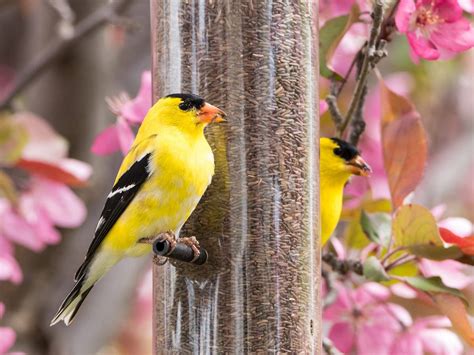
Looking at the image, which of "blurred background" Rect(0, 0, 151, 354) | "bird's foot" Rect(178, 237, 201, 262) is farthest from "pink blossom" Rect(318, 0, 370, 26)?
"blurred background" Rect(0, 0, 151, 354)

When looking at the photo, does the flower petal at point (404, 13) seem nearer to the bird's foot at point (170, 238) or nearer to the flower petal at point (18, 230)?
the bird's foot at point (170, 238)

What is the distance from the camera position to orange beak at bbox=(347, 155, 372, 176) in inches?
81.7

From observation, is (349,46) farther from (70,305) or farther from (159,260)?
(70,305)

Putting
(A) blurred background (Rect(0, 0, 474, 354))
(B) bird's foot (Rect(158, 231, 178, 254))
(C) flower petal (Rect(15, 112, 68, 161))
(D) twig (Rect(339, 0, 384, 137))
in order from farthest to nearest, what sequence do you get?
1. (A) blurred background (Rect(0, 0, 474, 354))
2. (C) flower petal (Rect(15, 112, 68, 161))
3. (D) twig (Rect(339, 0, 384, 137))
4. (B) bird's foot (Rect(158, 231, 178, 254))

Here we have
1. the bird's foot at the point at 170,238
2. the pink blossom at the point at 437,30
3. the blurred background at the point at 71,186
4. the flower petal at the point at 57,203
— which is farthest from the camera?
the blurred background at the point at 71,186

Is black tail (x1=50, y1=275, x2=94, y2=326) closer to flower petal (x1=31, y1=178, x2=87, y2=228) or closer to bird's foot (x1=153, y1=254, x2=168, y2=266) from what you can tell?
bird's foot (x1=153, y1=254, x2=168, y2=266)

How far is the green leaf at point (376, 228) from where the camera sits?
205 cm

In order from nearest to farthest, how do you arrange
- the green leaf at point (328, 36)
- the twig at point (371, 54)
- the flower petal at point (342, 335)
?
1. the twig at point (371, 54)
2. the green leaf at point (328, 36)
3. the flower petal at point (342, 335)

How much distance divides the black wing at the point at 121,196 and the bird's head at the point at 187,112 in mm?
78

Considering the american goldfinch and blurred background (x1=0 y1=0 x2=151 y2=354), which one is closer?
the american goldfinch

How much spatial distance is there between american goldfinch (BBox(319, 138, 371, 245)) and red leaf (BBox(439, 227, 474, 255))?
0.71 feet

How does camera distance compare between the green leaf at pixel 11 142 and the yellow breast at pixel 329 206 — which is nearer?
the yellow breast at pixel 329 206

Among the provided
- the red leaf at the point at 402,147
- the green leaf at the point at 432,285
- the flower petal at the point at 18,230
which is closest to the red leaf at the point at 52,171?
the flower petal at the point at 18,230

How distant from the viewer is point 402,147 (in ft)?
6.81
